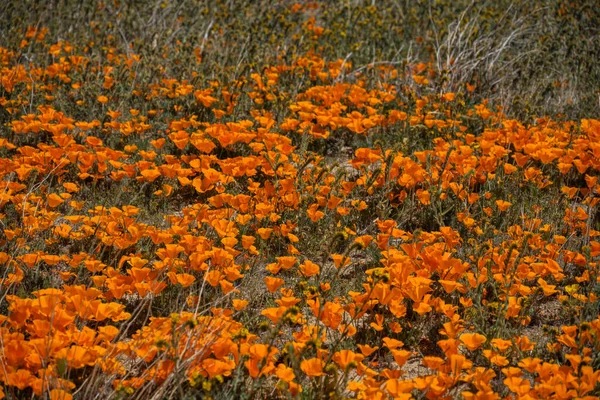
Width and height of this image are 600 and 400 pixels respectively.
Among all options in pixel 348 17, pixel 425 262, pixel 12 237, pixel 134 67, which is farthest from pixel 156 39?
pixel 425 262

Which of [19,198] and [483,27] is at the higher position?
[483,27]

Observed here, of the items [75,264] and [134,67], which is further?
[134,67]

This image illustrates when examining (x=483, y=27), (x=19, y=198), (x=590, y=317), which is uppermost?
(x=483, y=27)

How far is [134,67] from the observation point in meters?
6.36

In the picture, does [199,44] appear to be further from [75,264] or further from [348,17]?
[75,264]

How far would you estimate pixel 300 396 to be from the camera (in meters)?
→ 2.71

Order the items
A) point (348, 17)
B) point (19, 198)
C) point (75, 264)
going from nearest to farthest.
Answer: point (75, 264), point (19, 198), point (348, 17)

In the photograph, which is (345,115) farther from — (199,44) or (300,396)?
(300,396)

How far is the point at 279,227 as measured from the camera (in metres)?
4.10

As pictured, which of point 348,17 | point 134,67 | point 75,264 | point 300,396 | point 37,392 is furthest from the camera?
point 348,17

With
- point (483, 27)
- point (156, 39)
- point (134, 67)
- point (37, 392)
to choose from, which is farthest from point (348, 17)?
point (37, 392)

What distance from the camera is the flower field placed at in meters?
2.72

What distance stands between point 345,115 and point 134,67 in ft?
6.83

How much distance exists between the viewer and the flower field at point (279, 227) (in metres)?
2.72
